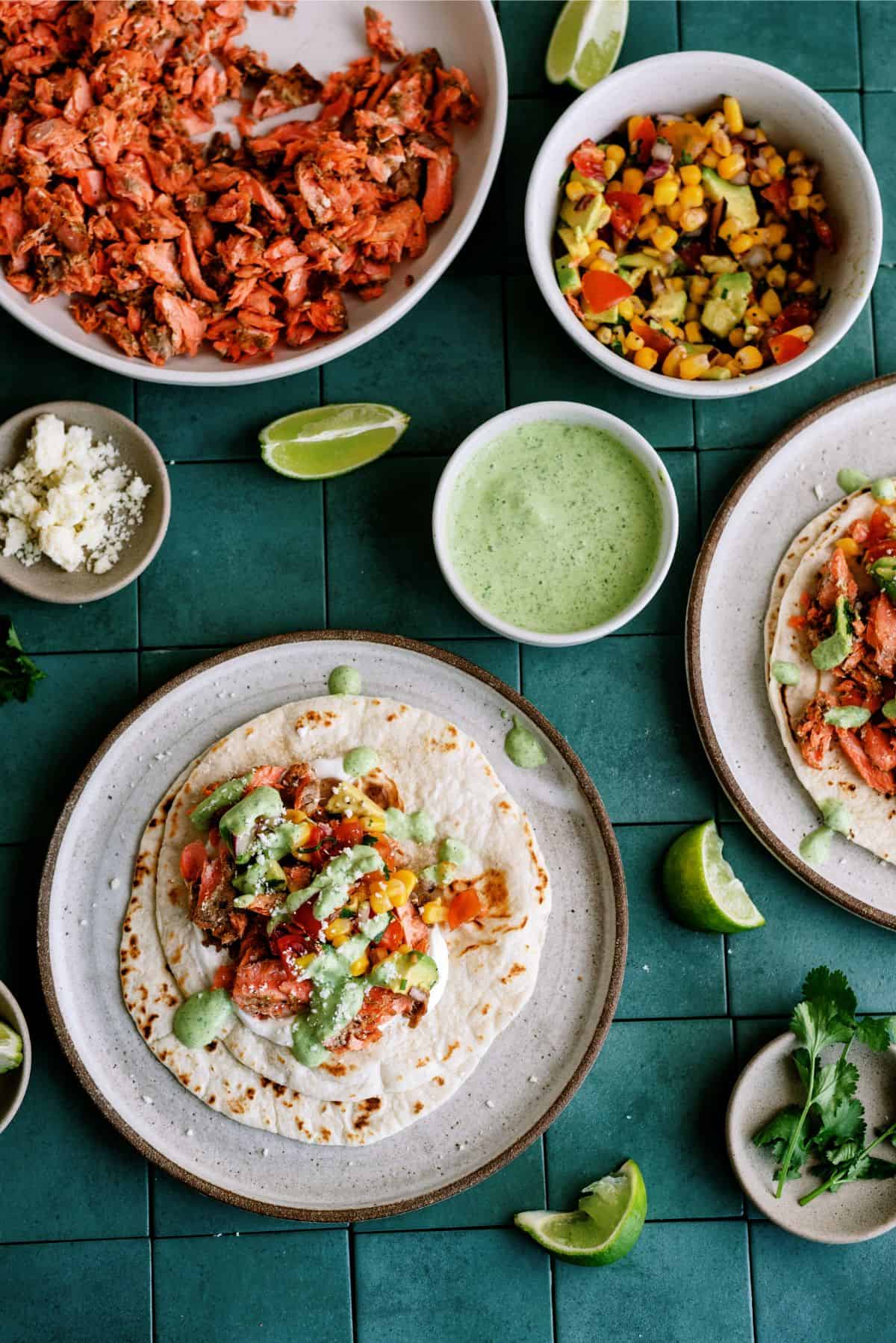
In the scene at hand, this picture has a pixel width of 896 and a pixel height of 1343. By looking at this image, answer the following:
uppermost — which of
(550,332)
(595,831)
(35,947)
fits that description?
(550,332)

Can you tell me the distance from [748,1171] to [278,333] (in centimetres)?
258

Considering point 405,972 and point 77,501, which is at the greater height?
point 77,501

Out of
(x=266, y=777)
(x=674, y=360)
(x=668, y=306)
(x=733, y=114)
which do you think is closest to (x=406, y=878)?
(x=266, y=777)

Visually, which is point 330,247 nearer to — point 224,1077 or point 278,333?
point 278,333

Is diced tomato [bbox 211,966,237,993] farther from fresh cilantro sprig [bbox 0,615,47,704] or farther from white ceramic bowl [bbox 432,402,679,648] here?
white ceramic bowl [bbox 432,402,679,648]

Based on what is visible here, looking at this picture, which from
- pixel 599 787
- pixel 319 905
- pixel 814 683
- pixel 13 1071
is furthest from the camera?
pixel 599 787

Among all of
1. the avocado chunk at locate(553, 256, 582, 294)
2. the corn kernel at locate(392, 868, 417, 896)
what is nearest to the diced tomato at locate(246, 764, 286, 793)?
the corn kernel at locate(392, 868, 417, 896)

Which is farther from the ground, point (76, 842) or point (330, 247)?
point (330, 247)

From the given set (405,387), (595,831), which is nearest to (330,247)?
(405,387)

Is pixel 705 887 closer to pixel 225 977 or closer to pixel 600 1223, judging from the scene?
pixel 600 1223

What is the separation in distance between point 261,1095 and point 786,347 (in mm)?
2377

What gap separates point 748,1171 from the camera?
9.64ft

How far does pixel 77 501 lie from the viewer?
2785 millimetres

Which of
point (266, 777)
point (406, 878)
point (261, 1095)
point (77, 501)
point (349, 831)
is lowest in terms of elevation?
point (261, 1095)
